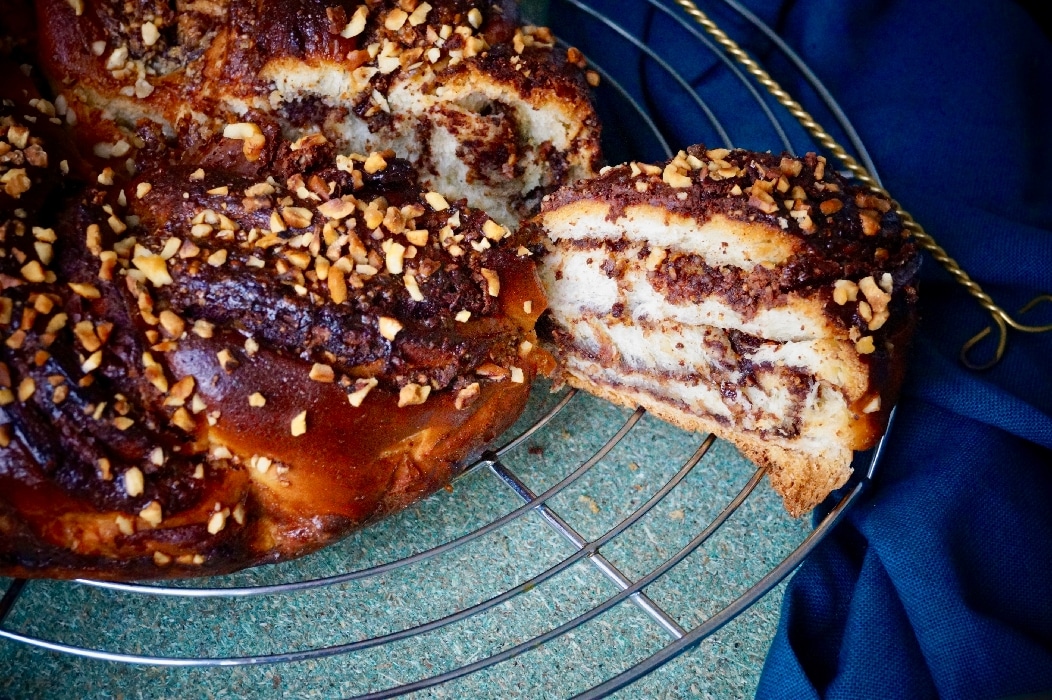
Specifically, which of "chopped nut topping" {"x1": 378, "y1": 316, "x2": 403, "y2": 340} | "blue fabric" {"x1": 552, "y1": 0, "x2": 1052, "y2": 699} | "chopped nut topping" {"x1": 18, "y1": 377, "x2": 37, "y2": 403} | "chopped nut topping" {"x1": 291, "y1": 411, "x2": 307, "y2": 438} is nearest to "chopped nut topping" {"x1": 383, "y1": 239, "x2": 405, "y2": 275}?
"chopped nut topping" {"x1": 378, "y1": 316, "x2": 403, "y2": 340}

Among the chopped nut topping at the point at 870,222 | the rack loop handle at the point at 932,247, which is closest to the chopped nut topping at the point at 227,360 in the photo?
the chopped nut topping at the point at 870,222

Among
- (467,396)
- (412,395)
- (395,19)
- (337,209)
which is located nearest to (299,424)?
(412,395)

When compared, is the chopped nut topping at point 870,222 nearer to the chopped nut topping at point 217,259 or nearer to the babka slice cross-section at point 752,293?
the babka slice cross-section at point 752,293

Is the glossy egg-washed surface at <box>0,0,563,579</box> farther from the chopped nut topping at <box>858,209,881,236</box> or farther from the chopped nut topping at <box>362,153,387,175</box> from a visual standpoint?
the chopped nut topping at <box>858,209,881,236</box>

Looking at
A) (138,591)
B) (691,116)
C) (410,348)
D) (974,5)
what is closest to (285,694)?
(138,591)

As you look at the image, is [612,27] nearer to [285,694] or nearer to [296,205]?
[296,205]

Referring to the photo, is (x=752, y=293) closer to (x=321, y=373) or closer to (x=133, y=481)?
(x=321, y=373)
